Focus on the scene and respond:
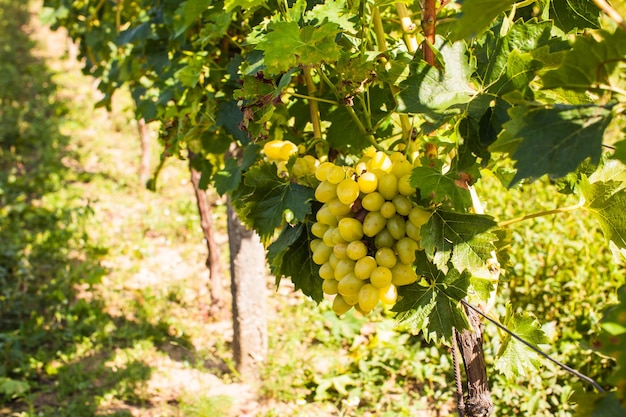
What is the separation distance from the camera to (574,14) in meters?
1.25

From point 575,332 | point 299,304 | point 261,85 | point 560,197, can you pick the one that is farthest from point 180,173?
point 261,85

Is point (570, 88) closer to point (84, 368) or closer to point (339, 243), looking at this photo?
point (339, 243)

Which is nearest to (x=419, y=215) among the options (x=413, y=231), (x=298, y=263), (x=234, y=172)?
(x=413, y=231)

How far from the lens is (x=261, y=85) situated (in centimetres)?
142

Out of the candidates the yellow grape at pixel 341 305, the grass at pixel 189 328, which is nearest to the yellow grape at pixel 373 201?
the yellow grape at pixel 341 305

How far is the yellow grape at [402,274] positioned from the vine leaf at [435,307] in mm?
61

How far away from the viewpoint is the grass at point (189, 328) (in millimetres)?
3248

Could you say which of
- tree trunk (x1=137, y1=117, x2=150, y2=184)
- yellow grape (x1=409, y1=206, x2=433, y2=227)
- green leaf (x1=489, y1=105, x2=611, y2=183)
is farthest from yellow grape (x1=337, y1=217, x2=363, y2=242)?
tree trunk (x1=137, y1=117, x2=150, y2=184)

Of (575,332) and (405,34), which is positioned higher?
(575,332)

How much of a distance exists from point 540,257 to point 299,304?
1.56 metres

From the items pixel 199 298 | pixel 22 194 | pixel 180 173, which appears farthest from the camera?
pixel 180 173

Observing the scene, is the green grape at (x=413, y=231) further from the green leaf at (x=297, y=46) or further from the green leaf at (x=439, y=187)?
the green leaf at (x=297, y=46)

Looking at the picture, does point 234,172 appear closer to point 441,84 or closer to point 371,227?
point 371,227

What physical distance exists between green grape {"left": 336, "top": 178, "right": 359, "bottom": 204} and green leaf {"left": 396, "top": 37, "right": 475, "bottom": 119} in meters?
0.17
